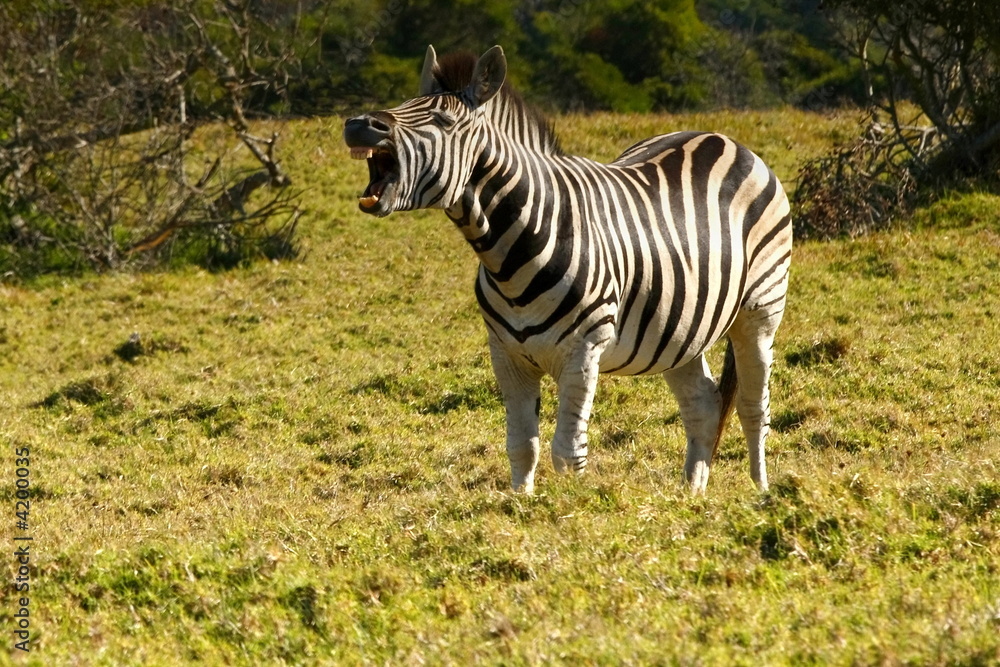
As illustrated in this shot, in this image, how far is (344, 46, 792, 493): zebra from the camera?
5848mm

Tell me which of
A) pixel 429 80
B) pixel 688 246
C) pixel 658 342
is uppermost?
pixel 429 80

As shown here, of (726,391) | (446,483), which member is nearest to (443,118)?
(726,391)

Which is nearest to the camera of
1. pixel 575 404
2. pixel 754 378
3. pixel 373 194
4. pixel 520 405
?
pixel 373 194

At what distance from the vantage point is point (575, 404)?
6.20 m

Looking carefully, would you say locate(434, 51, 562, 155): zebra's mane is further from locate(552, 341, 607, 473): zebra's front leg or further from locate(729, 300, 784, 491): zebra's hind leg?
locate(729, 300, 784, 491): zebra's hind leg

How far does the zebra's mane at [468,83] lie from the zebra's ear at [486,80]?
0.05 metres

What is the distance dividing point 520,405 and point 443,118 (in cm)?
160

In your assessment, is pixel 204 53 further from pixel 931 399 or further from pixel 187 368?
pixel 931 399

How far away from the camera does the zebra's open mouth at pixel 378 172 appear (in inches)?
214

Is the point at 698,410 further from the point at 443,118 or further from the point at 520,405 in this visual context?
the point at 443,118

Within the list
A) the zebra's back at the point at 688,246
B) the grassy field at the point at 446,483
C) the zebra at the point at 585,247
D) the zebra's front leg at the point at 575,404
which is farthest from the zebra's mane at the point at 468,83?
the grassy field at the point at 446,483

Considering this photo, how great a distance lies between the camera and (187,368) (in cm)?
1212

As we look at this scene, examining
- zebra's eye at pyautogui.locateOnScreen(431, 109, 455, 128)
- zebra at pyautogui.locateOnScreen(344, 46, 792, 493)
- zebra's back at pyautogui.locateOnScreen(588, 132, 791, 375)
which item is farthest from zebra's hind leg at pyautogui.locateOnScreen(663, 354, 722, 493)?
zebra's eye at pyautogui.locateOnScreen(431, 109, 455, 128)

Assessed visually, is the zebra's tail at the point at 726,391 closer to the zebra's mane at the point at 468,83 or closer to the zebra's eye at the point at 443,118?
the zebra's mane at the point at 468,83
